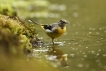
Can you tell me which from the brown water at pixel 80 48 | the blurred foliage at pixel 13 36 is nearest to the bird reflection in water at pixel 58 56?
the brown water at pixel 80 48

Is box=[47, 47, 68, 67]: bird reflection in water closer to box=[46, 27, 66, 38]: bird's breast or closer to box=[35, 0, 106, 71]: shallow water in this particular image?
box=[35, 0, 106, 71]: shallow water

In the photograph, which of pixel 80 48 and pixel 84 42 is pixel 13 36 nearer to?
pixel 80 48

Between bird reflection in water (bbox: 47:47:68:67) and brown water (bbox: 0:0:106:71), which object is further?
bird reflection in water (bbox: 47:47:68:67)

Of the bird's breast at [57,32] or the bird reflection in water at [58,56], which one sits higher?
the bird's breast at [57,32]

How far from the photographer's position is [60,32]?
11586 mm

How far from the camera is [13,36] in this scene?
9461 millimetres

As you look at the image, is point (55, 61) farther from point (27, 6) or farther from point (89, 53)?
point (27, 6)

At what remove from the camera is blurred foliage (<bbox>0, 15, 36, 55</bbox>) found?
9.25 metres

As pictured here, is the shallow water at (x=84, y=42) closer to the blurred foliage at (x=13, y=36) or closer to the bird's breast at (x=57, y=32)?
the bird's breast at (x=57, y=32)

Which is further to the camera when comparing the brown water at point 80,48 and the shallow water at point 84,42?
the shallow water at point 84,42

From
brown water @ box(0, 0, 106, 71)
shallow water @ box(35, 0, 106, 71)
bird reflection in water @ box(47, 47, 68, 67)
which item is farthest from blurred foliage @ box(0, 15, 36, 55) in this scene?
shallow water @ box(35, 0, 106, 71)

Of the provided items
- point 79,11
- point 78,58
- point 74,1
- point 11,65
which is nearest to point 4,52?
point 11,65

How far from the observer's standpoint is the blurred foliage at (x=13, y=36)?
9.25 m

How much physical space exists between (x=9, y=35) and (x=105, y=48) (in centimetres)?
276
